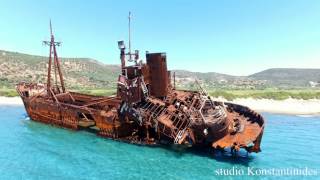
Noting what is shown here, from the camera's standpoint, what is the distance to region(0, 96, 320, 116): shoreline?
5522 cm

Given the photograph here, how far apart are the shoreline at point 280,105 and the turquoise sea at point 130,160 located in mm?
25654

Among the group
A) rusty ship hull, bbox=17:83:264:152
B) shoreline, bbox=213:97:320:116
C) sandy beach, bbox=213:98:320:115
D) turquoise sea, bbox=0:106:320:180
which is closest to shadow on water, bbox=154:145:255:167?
turquoise sea, bbox=0:106:320:180

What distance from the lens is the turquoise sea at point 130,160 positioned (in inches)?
766

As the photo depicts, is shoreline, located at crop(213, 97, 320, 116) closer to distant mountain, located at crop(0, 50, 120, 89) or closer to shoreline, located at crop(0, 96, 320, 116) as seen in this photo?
shoreline, located at crop(0, 96, 320, 116)

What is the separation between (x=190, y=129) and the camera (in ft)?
73.3

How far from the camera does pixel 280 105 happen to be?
202 ft

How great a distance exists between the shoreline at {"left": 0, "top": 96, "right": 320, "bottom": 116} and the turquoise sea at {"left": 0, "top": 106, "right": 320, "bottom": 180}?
Answer: 25.7 meters

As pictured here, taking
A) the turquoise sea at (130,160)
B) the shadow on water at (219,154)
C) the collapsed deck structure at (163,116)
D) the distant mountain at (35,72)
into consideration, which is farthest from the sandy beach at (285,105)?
the distant mountain at (35,72)

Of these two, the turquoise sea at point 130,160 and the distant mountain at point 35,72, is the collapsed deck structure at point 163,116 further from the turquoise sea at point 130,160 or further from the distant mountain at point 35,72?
the distant mountain at point 35,72

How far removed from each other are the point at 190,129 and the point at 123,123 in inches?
267

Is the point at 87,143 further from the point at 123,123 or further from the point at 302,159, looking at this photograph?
the point at 302,159

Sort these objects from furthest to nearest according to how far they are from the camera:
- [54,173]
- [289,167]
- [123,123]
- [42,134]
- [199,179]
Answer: [42,134] < [123,123] < [289,167] < [54,173] < [199,179]

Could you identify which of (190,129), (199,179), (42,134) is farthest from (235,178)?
(42,134)

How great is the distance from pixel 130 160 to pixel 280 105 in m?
46.9
